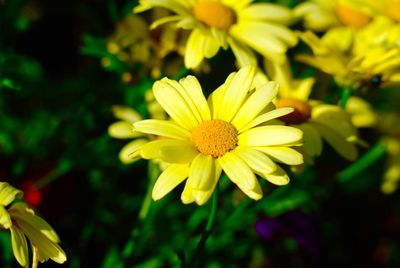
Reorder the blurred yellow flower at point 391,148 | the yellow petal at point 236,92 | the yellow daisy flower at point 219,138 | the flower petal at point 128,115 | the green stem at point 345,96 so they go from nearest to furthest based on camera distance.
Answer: the yellow daisy flower at point 219,138 → the yellow petal at point 236,92 → the green stem at point 345,96 → the flower petal at point 128,115 → the blurred yellow flower at point 391,148

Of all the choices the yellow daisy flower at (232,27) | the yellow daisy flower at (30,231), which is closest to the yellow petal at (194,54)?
the yellow daisy flower at (232,27)

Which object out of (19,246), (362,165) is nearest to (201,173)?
(19,246)

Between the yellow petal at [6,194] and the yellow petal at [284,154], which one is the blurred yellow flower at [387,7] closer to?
the yellow petal at [284,154]

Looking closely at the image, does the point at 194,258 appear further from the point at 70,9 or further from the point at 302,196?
the point at 70,9

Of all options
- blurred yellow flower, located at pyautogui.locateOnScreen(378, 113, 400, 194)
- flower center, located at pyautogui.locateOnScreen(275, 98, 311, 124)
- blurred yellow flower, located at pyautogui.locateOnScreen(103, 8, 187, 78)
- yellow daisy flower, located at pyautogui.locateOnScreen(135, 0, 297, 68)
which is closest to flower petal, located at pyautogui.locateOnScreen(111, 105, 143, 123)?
blurred yellow flower, located at pyautogui.locateOnScreen(103, 8, 187, 78)

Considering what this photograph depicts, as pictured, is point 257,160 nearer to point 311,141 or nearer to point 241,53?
point 311,141

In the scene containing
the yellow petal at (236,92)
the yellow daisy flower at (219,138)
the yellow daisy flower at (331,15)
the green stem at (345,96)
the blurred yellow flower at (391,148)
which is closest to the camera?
the yellow daisy flower at (219,138)

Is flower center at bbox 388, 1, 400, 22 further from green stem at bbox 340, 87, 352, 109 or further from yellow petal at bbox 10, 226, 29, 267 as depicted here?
yellow petal at bbox 10, 226, 29, 267

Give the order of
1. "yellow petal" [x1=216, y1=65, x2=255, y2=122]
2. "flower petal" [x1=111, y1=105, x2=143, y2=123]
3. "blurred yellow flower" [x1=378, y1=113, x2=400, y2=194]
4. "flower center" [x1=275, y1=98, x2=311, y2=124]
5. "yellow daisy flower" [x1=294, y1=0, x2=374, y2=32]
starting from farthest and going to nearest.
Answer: "blurred yellow flower" [x1=378, y1=113, x2=400, y2=194], "yellow daisy flower" [x1=294, y1=0, x2=374, y2=32], "flower petal" [x1=111, y1=105, x2=143, y2=123], "flower center" [x1=275, y1=98, x2=311, y2=124], "yellow petal" [x1=216, y1=65, x2=255, y2=122]
